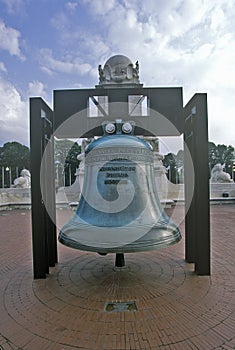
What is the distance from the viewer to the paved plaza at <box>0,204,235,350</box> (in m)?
2.49

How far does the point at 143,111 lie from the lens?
4211 millimetres

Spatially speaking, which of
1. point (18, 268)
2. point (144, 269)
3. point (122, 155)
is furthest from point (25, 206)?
point (122, 155)

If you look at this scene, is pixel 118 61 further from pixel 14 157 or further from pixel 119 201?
pixel 14 157

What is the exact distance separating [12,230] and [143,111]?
7.19 m

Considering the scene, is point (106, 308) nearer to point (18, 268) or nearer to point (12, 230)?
Result: point (18, 268)

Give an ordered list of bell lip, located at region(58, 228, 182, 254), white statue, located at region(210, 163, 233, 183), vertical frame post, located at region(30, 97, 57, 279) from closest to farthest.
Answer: bell lip, located at region(58, 228, 182, 254) < vertical frame post, located at region(30, 97, 57, 279) < white statue, located at region(210, 163, 233, 183)

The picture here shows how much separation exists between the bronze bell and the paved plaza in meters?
0.84

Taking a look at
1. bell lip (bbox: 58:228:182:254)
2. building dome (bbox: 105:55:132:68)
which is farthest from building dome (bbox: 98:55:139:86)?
bell lip (bbox: 58:228:182:254)

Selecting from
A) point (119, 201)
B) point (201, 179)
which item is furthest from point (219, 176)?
point (119, 201)

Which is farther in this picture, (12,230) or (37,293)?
(12,230)

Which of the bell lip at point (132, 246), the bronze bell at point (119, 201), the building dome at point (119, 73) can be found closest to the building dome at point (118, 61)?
the building dome at point (119, 73)

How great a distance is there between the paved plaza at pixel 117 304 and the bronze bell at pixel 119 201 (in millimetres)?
842

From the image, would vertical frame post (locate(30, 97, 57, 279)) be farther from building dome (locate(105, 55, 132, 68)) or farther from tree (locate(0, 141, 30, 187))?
tree (locate(0, 141, 30, 187))

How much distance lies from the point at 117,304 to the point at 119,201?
1380mm
